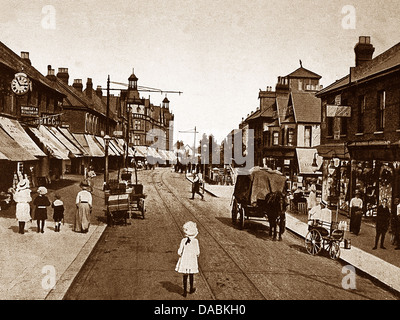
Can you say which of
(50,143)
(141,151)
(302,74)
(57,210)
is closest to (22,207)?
(57,210)

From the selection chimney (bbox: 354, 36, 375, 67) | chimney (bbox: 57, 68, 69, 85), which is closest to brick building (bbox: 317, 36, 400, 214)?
chimney (bbox: 354, 36, 375, 67)

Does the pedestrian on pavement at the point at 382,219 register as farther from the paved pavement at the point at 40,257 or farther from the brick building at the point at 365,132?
the paved pavement at the point at 40,257

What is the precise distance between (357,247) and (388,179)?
5.20 m

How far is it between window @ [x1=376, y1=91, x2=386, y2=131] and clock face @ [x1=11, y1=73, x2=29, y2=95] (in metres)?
16.7

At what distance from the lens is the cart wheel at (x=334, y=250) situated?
39.6ft

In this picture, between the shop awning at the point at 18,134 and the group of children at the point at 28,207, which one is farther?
the shop awning at the point at 18,134

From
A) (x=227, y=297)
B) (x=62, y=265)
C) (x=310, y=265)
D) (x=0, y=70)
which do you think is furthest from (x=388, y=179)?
(x=0, y=70)

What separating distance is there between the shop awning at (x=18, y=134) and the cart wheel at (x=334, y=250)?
42.6 ft

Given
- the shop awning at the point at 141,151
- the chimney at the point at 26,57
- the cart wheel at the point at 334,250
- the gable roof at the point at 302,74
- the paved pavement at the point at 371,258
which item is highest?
the gable roof at the point at 302,74

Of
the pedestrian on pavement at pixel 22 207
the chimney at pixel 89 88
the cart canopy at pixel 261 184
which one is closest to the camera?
the pedestrian on pavement at pixel 22 207

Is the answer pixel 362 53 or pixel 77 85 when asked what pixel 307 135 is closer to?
pixel 362 53

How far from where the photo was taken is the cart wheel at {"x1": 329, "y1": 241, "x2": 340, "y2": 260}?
39.6ft

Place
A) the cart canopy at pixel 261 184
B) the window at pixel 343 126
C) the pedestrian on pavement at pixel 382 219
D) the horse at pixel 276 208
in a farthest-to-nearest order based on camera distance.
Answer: the window at pixel 343 126
the cart canopy at pixel 261 184
the horse at pixel 276 208
the pedestrian on pavement at pixel 382 219

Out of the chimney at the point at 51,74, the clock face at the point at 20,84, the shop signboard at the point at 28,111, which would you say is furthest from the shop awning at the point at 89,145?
the clock face at the point at 20,84
